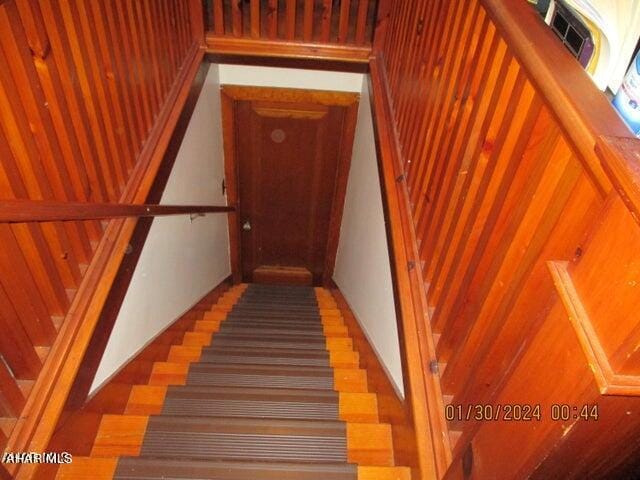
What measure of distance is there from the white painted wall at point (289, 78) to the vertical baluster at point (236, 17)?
0.37m

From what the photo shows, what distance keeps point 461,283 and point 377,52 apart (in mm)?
2226

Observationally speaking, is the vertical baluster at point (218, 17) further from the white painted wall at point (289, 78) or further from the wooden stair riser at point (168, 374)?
the wooden stair riser at point (168, 374)

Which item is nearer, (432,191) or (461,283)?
(461,283)

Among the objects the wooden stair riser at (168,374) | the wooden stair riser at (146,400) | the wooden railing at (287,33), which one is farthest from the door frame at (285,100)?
the wooden stair riser at (146,400)

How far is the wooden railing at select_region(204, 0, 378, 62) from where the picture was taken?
279 cm

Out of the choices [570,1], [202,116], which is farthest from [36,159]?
[202,116]

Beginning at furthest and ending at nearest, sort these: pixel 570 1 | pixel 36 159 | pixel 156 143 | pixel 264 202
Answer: pixel 264 202, pixel 156 143, pixel 36 159, pixel 570 1

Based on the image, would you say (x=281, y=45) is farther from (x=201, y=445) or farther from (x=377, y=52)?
(x=201, y=445)

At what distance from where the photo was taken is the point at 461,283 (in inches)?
46.0

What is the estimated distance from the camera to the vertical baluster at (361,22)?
2.79m

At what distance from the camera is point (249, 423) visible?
159 cm

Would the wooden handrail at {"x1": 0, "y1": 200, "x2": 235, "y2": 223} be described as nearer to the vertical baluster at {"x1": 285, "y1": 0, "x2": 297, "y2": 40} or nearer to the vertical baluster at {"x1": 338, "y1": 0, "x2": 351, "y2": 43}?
the vertical baluster at {"x1": 285, "y1": 0, "x2": 297, "y2": 40}
